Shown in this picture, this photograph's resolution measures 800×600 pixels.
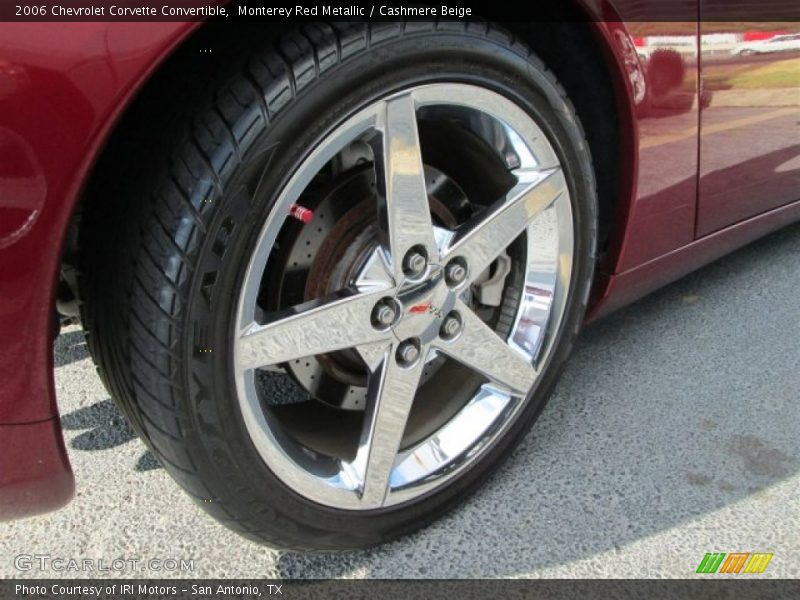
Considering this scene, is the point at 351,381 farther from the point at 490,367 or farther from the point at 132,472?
the point at 132,472

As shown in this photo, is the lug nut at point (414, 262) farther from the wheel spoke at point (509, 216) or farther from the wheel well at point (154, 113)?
the wheel well at point (154, 113)

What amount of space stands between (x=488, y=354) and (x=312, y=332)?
0.45 m

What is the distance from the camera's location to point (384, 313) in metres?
1.40

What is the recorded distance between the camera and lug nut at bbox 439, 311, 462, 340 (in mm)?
1517

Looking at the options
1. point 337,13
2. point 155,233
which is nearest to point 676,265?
point 337,13

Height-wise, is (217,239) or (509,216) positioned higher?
(217,239)

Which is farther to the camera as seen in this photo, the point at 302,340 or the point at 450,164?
the point at 450,164

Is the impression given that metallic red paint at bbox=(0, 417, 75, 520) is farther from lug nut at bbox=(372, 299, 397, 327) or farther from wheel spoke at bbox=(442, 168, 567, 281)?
wheel spoke at bbox=(442, 168, 567, 281)

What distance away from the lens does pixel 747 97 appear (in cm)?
188

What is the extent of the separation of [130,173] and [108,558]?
2.59 ft

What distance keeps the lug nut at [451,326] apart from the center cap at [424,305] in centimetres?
2

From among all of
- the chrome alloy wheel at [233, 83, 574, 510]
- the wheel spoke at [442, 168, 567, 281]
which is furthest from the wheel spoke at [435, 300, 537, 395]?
the wheel spoke at [442, 168, 567, 281]

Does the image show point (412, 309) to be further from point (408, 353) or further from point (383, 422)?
point (383, 422)

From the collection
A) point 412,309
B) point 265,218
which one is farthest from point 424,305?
point 265,218
